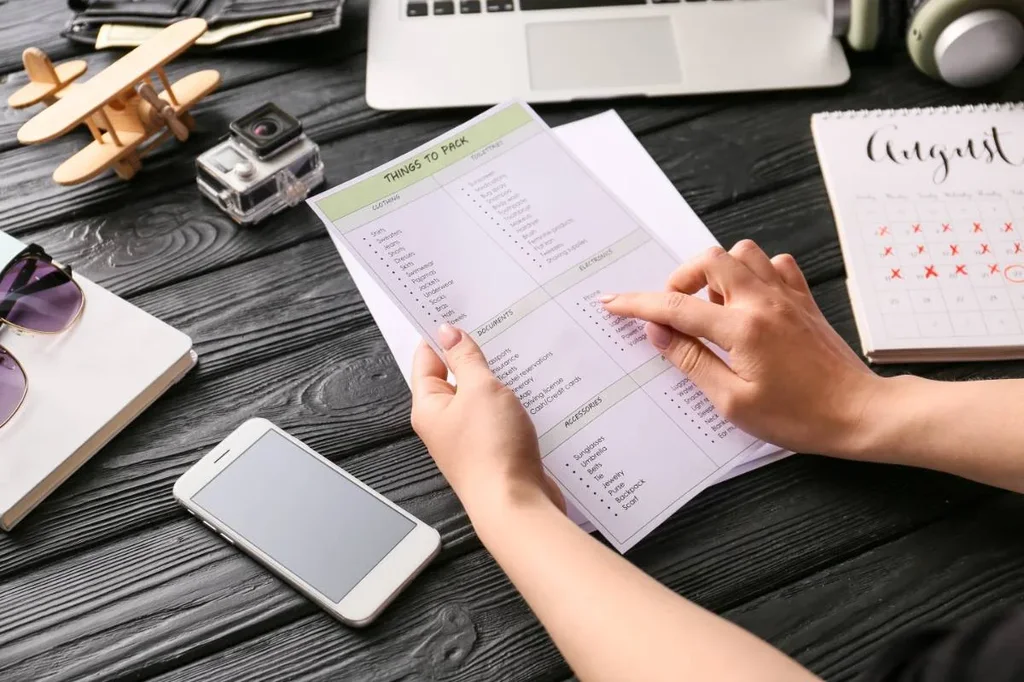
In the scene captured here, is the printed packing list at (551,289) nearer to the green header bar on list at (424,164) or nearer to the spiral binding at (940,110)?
the green header bar on list at (424,164)

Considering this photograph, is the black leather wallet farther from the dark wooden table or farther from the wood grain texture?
the wood grain texture

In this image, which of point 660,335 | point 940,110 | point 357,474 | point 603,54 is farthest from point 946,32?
point 357,474

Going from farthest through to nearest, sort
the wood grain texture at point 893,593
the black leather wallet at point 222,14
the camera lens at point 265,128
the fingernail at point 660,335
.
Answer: the black leather wallet at point 222,14 → the camera lens at point 265,128 → the fingernail at point 660,335 → the wood grain texture at point 893,593

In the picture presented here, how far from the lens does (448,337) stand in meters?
0.63

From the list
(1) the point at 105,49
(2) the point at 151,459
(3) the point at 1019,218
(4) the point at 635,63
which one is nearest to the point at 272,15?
(1) the point at 105,49

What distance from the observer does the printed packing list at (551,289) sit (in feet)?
2.00

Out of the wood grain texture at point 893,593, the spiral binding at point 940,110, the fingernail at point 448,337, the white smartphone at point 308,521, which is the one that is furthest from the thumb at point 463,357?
the spiral binding at point 940,110

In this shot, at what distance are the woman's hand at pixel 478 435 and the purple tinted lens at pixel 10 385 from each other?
0.29 meters

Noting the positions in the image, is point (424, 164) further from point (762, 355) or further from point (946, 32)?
point (946, 32)

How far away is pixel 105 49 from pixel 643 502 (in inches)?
27.8

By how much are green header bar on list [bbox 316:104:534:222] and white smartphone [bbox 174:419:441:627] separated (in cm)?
Result: 18

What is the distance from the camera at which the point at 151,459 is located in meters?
0.64

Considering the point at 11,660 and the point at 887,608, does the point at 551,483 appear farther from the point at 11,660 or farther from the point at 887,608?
the point at 11,660

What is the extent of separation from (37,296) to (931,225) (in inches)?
28.2
